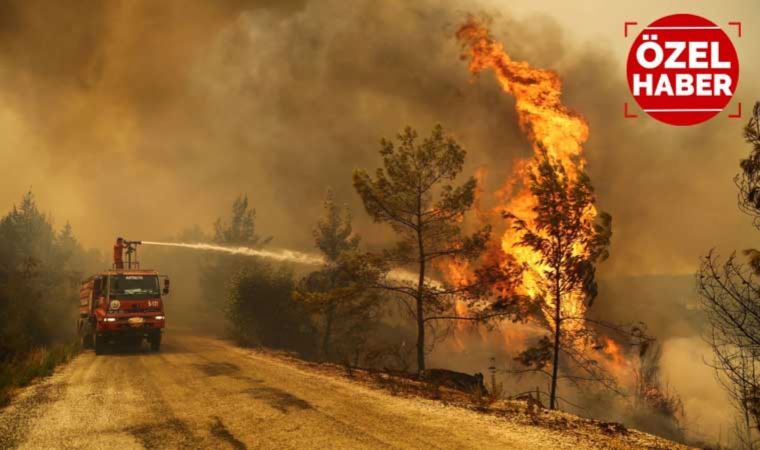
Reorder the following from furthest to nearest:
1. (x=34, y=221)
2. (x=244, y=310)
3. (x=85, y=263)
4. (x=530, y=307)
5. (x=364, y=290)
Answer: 1. (x=85, y=263)
2. (x=34, y=221)
3. (x=244, y=310)
4. (x=364, y=290)
5. (x=530, y=307)

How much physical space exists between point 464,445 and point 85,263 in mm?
108455

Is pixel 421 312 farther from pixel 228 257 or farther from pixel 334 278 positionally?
pixel 228 257

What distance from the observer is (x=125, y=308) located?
18.8 m

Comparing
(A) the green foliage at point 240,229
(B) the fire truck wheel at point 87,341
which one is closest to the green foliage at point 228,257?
(A) the green foliage at point 240,229

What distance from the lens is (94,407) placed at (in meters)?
10.1

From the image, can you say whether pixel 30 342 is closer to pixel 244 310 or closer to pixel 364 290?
pixel 244 310

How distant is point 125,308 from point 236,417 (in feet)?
40.7

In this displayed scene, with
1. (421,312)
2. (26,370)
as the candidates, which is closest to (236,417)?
(26,370)

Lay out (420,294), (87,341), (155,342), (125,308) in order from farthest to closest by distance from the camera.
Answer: (87,341), (155,342), (125,308), (420,294)

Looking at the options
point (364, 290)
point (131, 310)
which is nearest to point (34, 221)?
point (131, 310)

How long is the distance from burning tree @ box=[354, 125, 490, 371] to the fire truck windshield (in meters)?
10.00

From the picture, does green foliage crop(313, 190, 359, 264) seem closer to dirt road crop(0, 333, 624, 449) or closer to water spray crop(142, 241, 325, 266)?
water spray crop(142, 241, 325, 266)

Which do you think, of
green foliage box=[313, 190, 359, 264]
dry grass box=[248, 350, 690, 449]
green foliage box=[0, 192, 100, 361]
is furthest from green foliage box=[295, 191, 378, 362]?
green foliage box=[0, 192, 100, 361]

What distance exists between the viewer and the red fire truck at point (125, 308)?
18531mm
